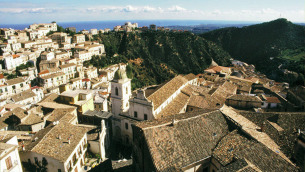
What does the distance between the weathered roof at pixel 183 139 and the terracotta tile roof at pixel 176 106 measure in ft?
32.5

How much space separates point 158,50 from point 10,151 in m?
107


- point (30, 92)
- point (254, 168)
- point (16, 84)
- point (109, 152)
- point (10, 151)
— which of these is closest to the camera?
point (254, 168)

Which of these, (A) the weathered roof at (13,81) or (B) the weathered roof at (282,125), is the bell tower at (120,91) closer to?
(B) the weathered roof at (282,125)

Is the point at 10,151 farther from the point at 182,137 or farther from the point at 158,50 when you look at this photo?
the point at 158,50

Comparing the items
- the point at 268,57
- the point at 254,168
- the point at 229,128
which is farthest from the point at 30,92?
the point at 268,57

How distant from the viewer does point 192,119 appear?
22469mm

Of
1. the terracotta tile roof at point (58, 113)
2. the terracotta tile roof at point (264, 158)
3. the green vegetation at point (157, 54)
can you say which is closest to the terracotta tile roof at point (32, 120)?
the terracotta tile roof at point (58, 113)

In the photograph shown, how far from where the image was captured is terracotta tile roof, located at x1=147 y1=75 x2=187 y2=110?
108 feet

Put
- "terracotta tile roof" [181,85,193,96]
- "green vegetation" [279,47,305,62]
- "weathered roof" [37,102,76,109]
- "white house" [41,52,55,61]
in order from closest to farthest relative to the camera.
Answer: "weathered roof" [37,102,76,109] < "terracotta tile roof" [181,85,193,96] < "white house" [41,52,55,61] < "green vegetation" [279,47,305,62]

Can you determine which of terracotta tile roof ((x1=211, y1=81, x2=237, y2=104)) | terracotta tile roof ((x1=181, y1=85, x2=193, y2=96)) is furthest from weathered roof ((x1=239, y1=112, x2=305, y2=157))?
terracotta tile roof ((x1=181, y1=85, x2=193, y2=96))

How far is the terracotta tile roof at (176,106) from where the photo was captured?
3280 centimetres

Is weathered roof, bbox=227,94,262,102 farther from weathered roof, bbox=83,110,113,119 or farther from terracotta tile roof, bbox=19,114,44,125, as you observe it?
terracotta tile roof, bbox=19,114,44,125

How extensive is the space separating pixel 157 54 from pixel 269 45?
67.0m

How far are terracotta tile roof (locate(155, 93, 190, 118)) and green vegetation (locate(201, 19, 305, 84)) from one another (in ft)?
184
